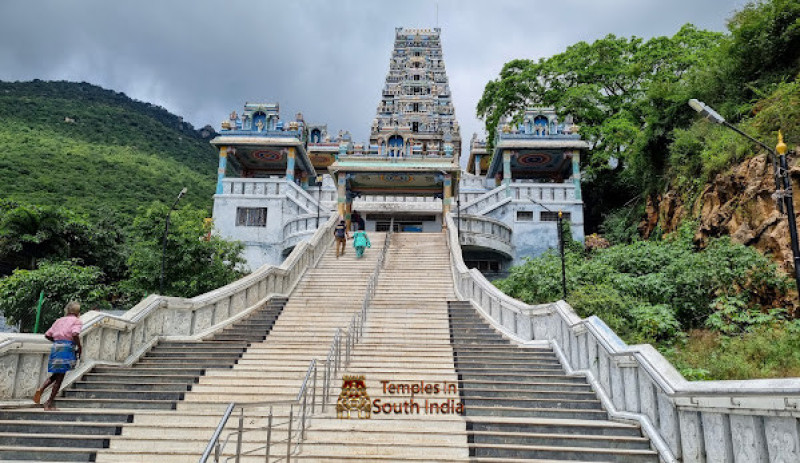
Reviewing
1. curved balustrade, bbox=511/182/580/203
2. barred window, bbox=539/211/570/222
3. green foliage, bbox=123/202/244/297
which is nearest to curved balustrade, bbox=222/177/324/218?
green foliage, bbox=123/202/244/297

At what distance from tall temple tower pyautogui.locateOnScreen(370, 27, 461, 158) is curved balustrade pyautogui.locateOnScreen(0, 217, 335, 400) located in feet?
79.7

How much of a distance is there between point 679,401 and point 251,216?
2356cm

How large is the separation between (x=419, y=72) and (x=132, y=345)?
→ 5398 cm

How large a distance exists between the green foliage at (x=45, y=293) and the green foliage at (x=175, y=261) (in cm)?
153

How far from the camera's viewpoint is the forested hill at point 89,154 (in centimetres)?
4341

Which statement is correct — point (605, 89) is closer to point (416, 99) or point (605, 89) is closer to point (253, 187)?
point (253, 187)

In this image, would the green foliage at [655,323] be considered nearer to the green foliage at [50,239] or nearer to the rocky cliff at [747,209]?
the rocky cliff at [747,209]

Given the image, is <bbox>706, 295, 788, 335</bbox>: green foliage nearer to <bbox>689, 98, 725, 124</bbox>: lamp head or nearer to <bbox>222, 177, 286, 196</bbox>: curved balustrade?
<bbox>689, 98, 725, 124</bbox>: lamp head

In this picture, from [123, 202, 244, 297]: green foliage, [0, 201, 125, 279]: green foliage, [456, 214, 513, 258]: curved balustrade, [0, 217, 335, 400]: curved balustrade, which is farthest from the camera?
[456, 214, 513, 258]: curved balustrade

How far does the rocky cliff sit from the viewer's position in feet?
42.8

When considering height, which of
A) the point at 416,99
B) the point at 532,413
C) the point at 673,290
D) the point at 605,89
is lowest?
the point at 532,413

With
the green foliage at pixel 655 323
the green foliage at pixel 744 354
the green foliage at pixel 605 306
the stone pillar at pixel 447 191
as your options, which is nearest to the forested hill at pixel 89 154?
the stone pillar at pixel 447 191

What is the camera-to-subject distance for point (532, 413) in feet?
25.0

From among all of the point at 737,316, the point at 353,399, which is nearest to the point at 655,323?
the point at 737,316
